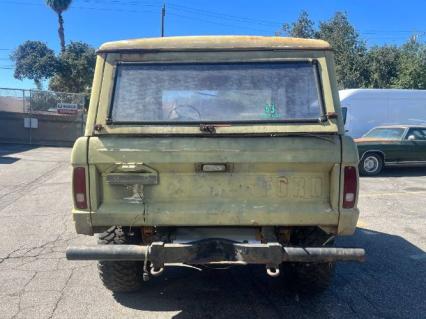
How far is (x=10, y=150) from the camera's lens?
60.9 feet

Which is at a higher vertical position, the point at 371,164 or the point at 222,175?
the point at 222,175

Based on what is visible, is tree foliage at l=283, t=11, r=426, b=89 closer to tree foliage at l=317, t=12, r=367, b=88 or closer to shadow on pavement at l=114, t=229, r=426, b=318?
tree foliage at l=317, t=12, r=367, b=88

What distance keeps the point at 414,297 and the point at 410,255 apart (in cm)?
152

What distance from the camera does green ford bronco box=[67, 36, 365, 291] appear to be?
12.5ft

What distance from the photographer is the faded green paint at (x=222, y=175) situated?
383cm

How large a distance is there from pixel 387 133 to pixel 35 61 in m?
46.1

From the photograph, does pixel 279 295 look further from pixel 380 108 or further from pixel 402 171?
pixel 380 108

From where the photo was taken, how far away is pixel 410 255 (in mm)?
6082

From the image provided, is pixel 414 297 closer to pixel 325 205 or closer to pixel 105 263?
pixel 325 205

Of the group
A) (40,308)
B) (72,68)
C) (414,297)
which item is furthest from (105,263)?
(72,68)

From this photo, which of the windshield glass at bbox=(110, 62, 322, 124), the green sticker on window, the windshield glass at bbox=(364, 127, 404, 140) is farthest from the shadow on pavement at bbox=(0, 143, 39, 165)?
the green sticker on window

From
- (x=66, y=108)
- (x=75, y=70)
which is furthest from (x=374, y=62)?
(x=75, y=70)

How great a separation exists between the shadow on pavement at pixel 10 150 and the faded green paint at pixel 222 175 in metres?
12.4

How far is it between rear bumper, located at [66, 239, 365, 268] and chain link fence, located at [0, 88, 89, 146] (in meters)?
18.6
